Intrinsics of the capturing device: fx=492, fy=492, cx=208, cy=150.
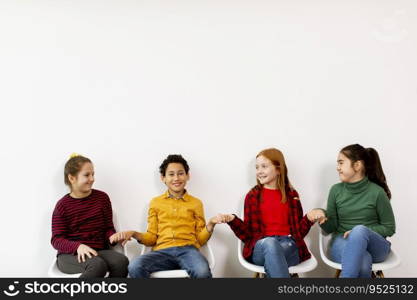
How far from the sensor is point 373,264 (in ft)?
8.68

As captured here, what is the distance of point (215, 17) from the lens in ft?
10.3

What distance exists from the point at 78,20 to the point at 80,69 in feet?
1.02

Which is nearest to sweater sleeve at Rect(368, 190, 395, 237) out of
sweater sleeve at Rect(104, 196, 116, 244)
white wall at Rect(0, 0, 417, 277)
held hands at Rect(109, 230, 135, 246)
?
white wall at Rect(0, 0, 417, 277)

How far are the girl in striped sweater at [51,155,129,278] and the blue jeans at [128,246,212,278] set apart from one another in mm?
127

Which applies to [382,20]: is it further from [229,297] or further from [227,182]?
[229,297]

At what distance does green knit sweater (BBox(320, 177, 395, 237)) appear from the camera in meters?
2.80

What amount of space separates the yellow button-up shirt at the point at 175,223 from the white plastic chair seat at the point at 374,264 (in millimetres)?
677

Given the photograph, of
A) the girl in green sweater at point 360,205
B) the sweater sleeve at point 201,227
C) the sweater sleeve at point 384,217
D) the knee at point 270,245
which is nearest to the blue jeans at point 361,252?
the girl in green sweater at point 360,205

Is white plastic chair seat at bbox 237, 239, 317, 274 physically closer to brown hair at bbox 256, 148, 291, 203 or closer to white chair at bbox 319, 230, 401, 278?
white chair at bbox 319, 230, 401, 278

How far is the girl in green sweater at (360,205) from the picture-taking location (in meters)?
2.68

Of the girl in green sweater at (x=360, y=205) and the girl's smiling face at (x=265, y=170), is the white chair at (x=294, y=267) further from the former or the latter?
the girl's smiling face at (x=265, y=170)

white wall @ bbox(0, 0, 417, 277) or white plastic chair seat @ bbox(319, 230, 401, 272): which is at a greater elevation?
white wall @ bbox(0, 0, 417, 277)

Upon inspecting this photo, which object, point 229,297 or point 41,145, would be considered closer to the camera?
point 229,297

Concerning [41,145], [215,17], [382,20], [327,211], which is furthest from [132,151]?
[382,20]
